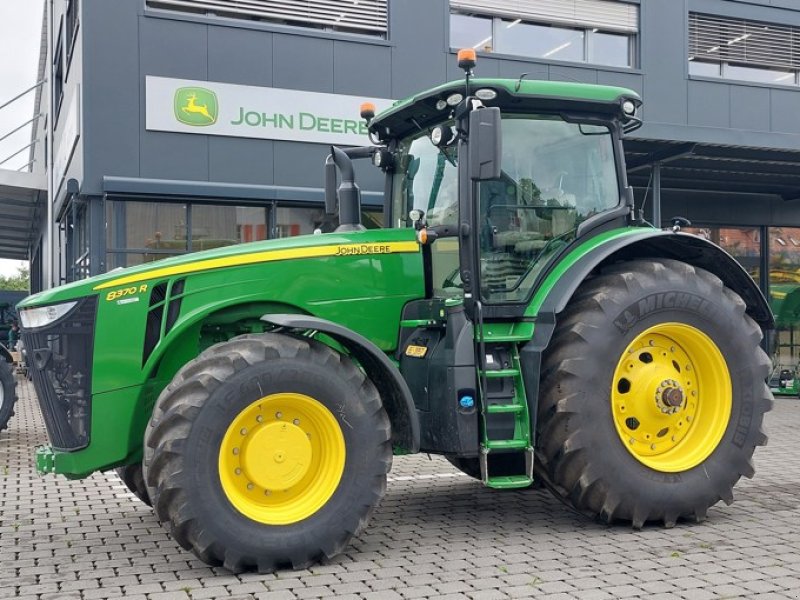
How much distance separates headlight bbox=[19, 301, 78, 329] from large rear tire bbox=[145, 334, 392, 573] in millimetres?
779

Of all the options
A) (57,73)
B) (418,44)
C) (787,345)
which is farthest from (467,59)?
(57,73)

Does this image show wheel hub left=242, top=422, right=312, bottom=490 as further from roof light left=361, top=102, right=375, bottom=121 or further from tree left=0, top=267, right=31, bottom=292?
tree left=0, top=267, right=31, bottom=292

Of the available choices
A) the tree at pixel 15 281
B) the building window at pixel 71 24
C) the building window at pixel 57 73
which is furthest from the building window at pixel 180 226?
the tree at pixel 15 281

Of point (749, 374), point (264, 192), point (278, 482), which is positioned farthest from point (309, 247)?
point (264, 192)

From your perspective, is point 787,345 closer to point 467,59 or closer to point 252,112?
point 252,112

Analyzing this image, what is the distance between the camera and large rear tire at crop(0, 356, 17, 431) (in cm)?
1017

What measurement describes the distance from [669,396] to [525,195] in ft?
5.07

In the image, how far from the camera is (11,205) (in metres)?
23.5

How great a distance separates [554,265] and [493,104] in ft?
3.54

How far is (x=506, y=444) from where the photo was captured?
5.31 metres

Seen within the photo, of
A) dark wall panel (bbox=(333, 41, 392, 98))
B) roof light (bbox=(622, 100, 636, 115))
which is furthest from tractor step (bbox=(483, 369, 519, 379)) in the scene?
dark wall panel (bbox=(333, 41, 392, 98))

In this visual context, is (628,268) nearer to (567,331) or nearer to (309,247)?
(567,331)

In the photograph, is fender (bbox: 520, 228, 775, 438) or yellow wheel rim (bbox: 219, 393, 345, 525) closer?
yellow wheel rim (bbox: 219, 393, 345, 525)

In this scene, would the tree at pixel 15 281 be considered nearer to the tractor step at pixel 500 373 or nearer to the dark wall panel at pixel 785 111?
the dark wall panel at pixel 785 111
